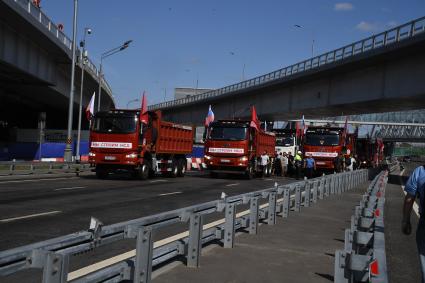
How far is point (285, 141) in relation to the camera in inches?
1658

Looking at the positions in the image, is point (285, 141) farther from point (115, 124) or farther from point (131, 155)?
point (115, 124)

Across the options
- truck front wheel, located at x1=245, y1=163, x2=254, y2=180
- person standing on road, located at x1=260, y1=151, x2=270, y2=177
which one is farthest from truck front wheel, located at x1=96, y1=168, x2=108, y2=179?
person standing on road, located at x1=260, y1=151, x2=270, y2=177

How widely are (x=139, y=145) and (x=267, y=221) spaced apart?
44.6 feet

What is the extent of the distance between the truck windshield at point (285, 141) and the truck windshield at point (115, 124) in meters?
18.9

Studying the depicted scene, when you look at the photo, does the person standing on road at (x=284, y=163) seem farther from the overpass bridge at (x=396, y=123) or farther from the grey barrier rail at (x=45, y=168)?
the overpass bridge at (x=396, y=123)

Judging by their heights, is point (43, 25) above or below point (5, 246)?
above

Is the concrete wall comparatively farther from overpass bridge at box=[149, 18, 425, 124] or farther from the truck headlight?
the truck headlight

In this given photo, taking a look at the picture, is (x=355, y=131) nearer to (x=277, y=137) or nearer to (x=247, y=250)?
(x=277, y=137)

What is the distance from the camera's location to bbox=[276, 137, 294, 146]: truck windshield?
4181 cm

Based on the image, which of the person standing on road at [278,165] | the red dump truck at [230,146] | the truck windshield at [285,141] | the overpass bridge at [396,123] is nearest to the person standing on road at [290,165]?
the person standing on road at [278,165]

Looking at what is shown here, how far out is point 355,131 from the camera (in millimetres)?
45250

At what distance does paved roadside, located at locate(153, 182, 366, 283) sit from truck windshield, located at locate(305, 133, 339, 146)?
2302cm

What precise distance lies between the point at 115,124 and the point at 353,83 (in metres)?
17.9

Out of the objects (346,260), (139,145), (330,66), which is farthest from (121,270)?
(330,66)
